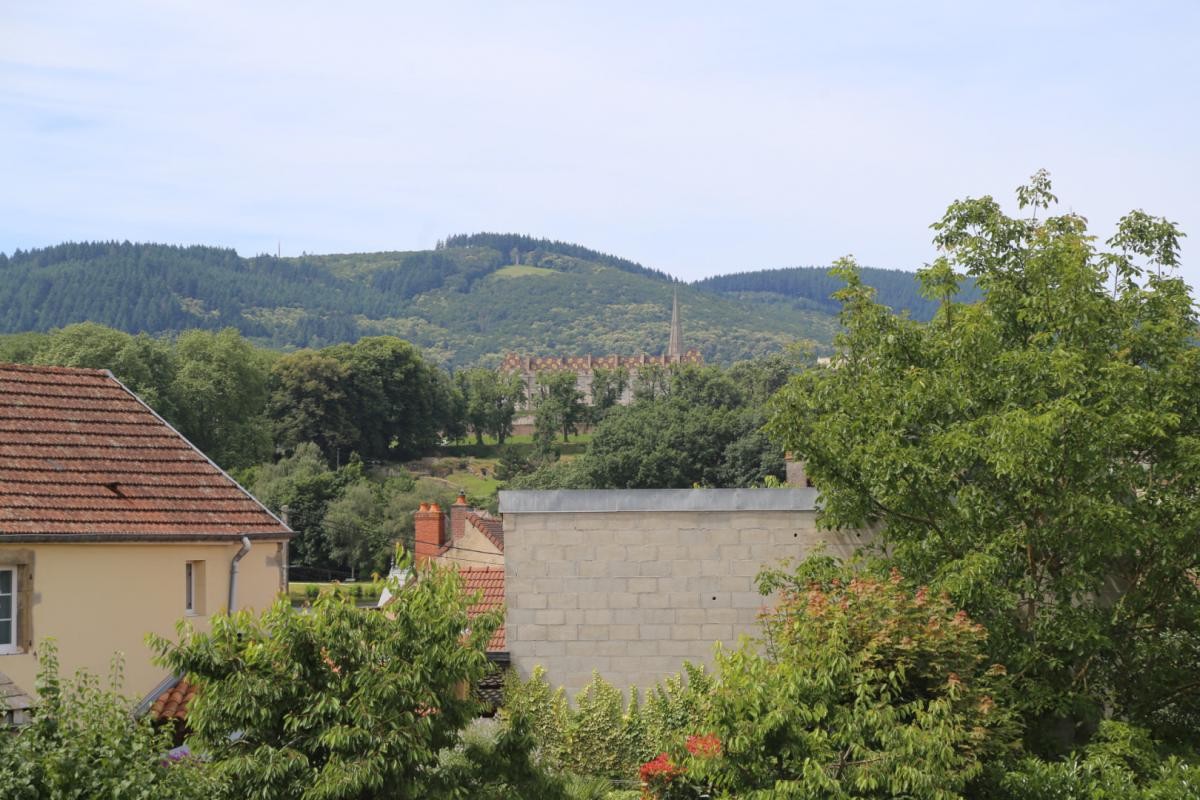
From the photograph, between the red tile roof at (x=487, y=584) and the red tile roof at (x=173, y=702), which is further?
the red tile roof at (x=487, y=584)

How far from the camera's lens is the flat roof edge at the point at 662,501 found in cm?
1925

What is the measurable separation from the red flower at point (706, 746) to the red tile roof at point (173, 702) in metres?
6.05

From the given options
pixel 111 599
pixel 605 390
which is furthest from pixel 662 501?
pixel 605 390

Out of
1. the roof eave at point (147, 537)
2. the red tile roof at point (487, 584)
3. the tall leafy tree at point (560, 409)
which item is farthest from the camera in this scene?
the tall leafy tree at point (560, 409)

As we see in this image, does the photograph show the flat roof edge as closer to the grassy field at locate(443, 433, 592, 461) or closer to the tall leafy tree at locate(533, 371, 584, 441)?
the grassy field at locate(443, 433, 592, 461)

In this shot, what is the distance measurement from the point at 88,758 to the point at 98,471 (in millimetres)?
7967

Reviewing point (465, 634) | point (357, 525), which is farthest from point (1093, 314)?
point (357, 525)

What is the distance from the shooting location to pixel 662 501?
19266mm

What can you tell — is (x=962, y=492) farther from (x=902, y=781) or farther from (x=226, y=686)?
(x=226, y=686)

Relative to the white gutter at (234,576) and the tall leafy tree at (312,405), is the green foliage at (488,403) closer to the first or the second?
the tall leafy tree at (312,405)

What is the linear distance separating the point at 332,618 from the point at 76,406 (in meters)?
7.92

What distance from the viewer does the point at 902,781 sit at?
1465 cm

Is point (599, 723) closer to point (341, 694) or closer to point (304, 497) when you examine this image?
point (341, 694)

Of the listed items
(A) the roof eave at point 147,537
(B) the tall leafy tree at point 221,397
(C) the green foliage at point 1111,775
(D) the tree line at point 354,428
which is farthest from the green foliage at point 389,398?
(C) the green foliage at point 1111,775
